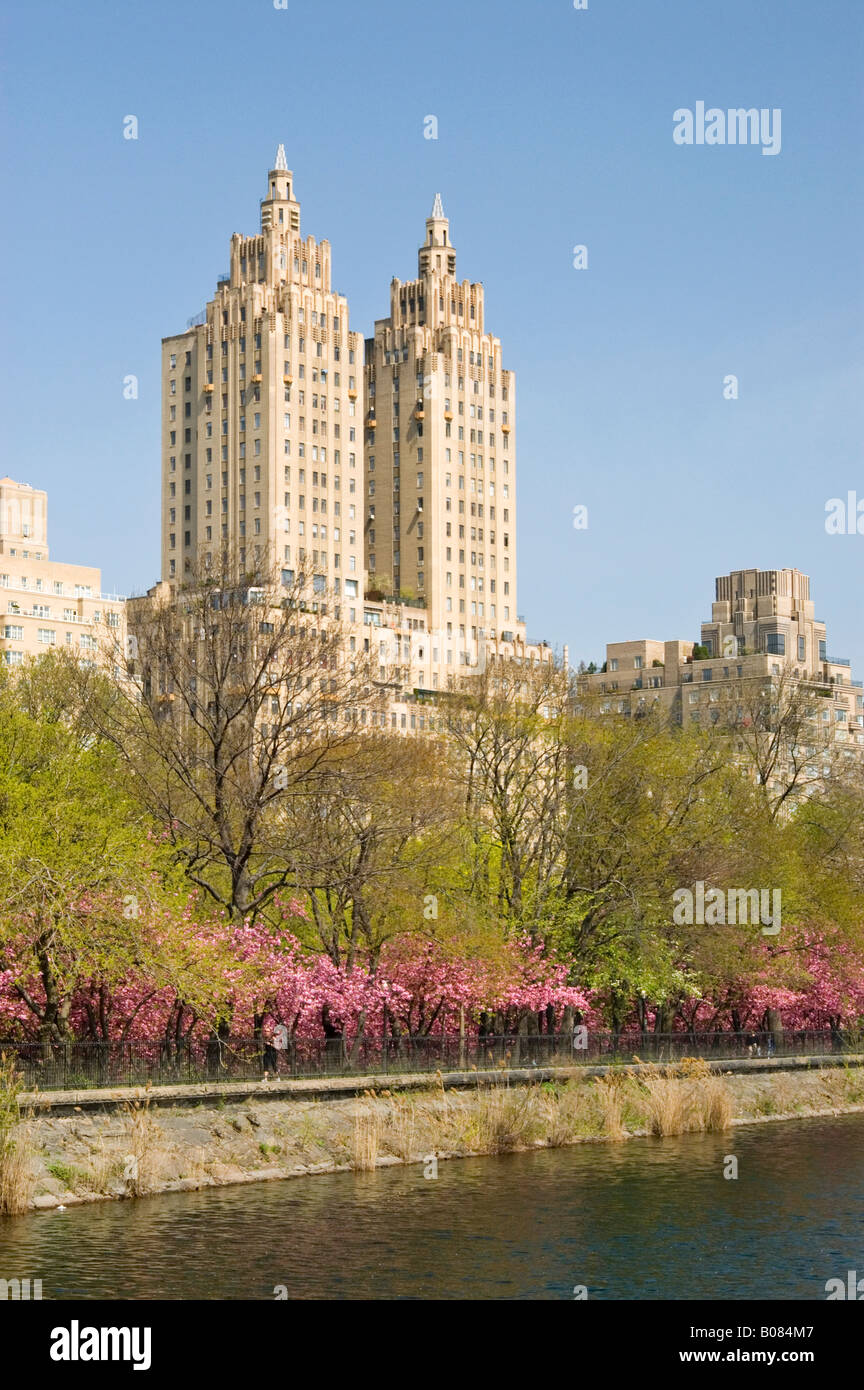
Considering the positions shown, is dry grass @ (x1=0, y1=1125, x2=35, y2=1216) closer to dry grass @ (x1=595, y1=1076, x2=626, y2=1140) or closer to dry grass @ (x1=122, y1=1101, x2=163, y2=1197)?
dry grass @ (x1=122, y1=1101, x2=163, y2=1197)

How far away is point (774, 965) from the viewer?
75.1 metres

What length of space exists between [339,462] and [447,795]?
130 m

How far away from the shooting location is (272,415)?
184m

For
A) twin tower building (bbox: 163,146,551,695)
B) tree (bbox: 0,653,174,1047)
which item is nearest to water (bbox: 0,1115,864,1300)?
tree (bbox: 0,653,174,1047)

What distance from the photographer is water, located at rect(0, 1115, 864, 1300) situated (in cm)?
3300

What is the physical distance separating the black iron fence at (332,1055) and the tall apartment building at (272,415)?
118346 mm

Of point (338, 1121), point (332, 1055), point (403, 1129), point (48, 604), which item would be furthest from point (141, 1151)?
point (48, 604)

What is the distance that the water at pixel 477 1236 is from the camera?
33000 millimetres

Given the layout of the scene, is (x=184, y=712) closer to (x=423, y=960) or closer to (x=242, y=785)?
(x=242, y=785)

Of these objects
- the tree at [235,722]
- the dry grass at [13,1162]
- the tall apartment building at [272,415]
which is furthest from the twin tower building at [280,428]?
the dry grass at [13,1162]

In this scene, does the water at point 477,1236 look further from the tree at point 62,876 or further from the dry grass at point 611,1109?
the tree at point 62,876

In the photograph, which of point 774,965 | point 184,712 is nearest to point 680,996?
point 774,965

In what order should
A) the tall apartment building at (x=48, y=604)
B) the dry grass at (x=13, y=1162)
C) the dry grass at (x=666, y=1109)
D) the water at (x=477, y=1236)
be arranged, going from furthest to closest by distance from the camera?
the tall apartment building at (x=48, y=604)
the dry grass at (x=666, y=1109)
the dry grass at (x=13, y=1162)
the water at (x=477, y=1236)
